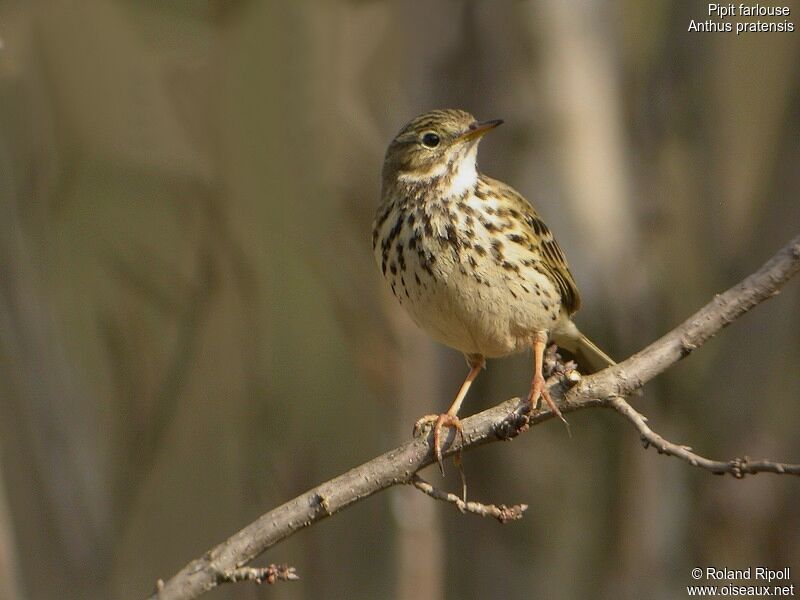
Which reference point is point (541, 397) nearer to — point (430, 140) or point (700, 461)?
point (700, 461)

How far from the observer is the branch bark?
3.75 meters

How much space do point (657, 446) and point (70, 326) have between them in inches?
288

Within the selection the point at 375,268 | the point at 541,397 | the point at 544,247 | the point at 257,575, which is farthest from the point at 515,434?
the point at 375,268

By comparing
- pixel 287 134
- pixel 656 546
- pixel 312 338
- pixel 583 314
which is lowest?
pixel 656 546

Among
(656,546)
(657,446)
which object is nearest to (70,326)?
(656,546)

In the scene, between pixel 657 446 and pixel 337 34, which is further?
pixel 337 34

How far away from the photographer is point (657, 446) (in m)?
3.77

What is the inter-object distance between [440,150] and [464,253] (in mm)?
671

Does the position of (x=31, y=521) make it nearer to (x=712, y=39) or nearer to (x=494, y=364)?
(x=494, y=364)

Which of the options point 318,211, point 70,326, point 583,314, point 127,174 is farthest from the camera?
point 70,326

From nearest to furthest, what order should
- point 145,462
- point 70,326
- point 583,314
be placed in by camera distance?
point 145,462 → point 583,314 → point 70,326

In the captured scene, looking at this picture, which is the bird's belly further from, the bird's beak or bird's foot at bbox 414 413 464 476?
the bird's beak

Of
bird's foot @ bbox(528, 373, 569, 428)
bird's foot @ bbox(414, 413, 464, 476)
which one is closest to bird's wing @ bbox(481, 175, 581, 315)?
bird's foot @ bbox(414, 413, 464, 476)

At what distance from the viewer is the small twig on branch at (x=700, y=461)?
3625mm
